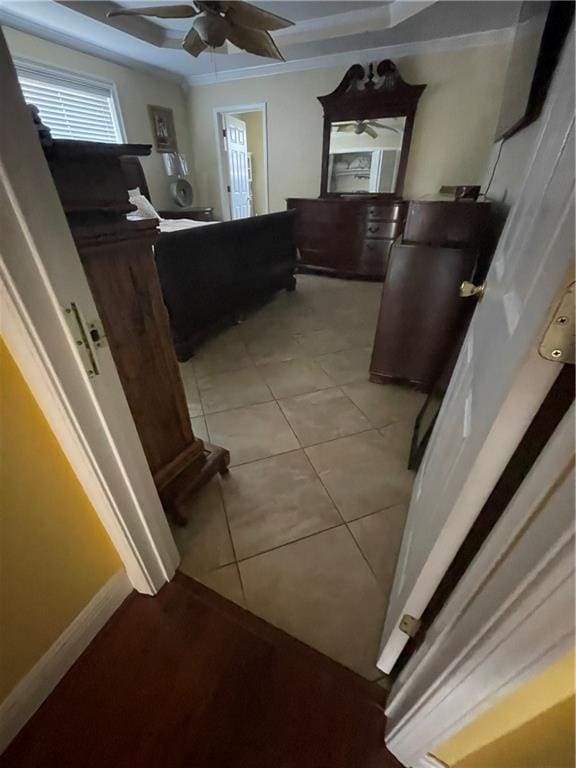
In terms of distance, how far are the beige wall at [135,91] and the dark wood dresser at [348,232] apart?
2014 mm

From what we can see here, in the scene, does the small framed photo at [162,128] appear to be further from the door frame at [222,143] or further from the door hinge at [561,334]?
the door hinge at [561,334]

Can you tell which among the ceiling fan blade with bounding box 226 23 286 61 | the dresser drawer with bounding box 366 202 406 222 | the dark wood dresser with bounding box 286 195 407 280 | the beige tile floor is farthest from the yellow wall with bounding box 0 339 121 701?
the dresser drawer with bounding box 366 202 406 222

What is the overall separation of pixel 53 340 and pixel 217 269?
7.23 ft

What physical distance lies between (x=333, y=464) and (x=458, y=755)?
976mm

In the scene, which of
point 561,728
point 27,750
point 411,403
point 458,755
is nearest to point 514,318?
point 561,728

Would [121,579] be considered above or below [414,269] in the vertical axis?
below

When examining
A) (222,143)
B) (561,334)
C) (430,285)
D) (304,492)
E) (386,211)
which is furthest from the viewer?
(222,143)

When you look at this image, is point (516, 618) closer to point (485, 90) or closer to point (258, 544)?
point (258, 544)

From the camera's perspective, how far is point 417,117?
12.1ft

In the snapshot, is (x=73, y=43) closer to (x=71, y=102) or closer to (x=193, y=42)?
(x=71, y=102)

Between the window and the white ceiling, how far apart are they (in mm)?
278

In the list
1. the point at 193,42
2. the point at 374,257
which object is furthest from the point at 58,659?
the point at 374,257

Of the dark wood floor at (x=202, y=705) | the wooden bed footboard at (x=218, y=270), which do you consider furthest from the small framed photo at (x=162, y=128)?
the dark wood floor at (x=202, y=705)

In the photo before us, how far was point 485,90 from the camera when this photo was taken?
11.1ft
